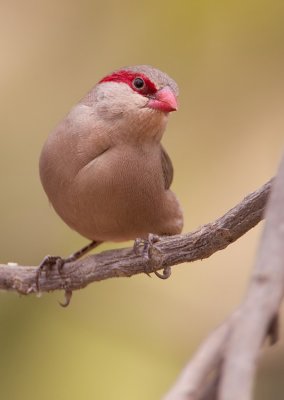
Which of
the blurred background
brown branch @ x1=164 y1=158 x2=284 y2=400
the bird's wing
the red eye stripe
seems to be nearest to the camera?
brown branch @ x1=164 y1=158 x2=284 y2=400

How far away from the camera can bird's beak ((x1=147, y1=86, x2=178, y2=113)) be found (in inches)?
112

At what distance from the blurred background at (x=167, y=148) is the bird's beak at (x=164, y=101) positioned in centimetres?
120

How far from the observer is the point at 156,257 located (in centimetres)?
262

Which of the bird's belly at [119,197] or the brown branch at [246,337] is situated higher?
the bird's belly at [119,197]

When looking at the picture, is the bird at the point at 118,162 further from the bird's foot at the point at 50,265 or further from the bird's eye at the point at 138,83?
the bird's foot at the point at 50,265

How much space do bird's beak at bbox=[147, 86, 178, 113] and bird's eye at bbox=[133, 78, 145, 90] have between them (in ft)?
0.30

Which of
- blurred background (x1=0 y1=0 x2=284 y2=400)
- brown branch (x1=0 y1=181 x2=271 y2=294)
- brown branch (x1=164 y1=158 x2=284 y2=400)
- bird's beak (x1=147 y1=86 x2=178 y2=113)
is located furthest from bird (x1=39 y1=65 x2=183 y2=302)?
brown branch (x1=164 y1=158 x2=284 y2=400)

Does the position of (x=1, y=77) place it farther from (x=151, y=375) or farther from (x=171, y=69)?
(x=151, y=375)

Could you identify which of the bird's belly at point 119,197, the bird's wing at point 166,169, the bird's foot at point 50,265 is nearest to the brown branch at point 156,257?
the bird's foot at point 50,265

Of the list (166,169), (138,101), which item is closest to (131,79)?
(138,101)

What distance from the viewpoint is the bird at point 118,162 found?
2.82 m

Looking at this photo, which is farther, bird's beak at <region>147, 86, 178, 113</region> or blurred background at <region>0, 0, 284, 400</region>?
blurred background at <region>0, 0, 284, 400</region>

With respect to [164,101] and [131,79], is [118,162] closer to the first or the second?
[164,101]

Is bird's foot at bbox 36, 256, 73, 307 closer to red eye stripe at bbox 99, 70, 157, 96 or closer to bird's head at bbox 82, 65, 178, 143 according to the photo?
bird's head at bbox 82, 65, 178, 143
